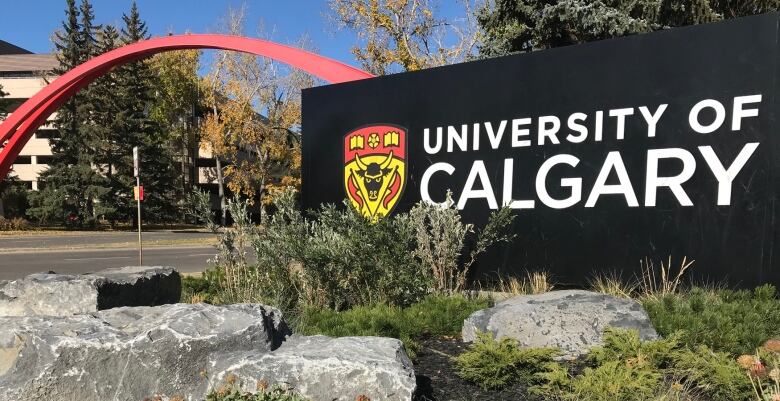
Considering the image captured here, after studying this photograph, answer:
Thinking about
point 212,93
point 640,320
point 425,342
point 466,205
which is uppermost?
point 212,93

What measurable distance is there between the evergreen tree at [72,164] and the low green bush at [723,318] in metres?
34.7

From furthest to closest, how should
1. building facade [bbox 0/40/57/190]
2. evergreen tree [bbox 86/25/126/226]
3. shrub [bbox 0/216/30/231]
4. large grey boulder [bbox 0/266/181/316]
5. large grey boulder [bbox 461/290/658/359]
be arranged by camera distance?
building facade [bbox 0/40/57/190] < evergreen tree [bbox 86/25/126/226] < shrub [bbox 0/216/30/231] < large grey boulder [bbox 0/266/181/316] < large grey boulder [bbox 461/290/658/359]

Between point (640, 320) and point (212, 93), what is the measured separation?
32905 millimetres

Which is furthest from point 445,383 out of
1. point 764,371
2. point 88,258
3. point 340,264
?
point 88,258

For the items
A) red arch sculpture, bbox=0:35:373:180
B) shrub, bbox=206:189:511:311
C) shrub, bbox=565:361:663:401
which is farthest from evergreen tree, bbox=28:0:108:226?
shrub, bbox=565:361:663:401

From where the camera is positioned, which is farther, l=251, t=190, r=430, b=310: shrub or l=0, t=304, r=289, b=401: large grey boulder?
l=251, t=190, r=430, b=310: shrub

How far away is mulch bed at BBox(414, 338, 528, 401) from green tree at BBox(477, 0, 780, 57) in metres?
10.9

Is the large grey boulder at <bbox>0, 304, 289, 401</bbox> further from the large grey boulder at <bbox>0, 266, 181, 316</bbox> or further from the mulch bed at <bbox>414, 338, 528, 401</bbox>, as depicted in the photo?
the large grey boulder at <bbox>0, 266, 181, 316</bbox>

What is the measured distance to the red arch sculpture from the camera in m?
9.02

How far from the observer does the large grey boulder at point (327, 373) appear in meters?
2.34

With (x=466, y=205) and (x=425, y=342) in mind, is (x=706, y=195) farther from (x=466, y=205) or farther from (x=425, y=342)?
(x=425, y=342)

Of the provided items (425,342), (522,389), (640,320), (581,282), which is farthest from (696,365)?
(581,282)

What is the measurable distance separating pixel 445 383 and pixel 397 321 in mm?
976

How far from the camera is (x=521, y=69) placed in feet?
20.3
